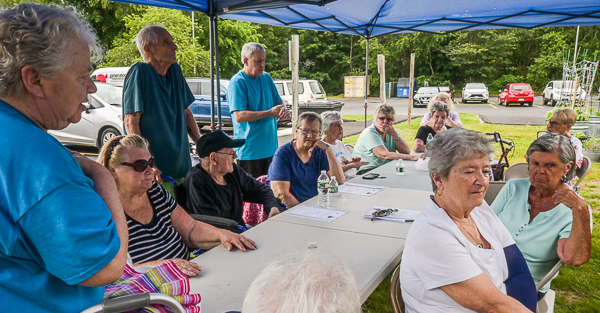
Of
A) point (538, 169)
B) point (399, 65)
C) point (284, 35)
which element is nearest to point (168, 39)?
point (538, 169)

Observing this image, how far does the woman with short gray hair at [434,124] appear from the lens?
5238 mm

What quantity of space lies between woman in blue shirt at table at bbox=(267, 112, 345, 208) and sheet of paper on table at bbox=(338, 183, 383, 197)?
27 cm

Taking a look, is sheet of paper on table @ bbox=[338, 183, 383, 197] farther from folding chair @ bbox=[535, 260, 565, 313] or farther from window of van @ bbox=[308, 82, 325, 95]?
window of van @ bbox=[308, 82, 325, 95]

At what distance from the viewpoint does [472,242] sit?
5.79 feet

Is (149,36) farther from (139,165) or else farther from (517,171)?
(517,171)

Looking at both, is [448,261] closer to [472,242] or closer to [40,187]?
[472,242]

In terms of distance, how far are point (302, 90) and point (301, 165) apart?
40.8 feet

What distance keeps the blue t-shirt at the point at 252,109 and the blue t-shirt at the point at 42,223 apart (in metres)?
3.12

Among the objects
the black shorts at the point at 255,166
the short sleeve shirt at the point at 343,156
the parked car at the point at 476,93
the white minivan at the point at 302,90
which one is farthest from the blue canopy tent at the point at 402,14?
the parked car at the point at 476,93

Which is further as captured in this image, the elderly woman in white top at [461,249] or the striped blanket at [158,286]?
the elderly woman in white top at [461,249]

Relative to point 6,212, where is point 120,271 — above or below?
below

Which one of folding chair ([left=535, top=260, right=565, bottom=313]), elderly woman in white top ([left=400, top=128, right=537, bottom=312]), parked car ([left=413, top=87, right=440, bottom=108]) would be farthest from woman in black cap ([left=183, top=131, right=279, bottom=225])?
parked car ([left=413, top=87, right=440, bottom=108])

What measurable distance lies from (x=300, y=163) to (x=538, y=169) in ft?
6.02

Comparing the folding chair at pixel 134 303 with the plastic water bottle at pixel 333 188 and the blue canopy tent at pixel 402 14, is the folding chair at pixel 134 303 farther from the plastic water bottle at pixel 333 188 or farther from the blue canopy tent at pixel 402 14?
the blue canopy tent at pixel 402 14
